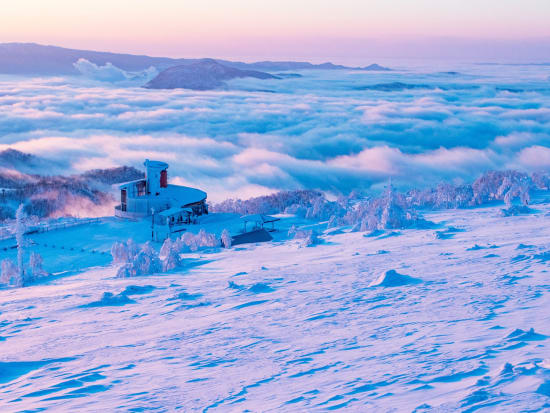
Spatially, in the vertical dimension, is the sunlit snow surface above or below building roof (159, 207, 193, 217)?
above

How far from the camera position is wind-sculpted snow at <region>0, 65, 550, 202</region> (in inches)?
4326

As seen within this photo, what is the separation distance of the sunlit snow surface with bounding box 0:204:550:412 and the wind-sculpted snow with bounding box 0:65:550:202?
68.0 meters

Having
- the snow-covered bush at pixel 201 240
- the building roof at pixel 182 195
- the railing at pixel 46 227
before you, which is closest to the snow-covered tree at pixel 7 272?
the snow-covered bush at pixel 201 240

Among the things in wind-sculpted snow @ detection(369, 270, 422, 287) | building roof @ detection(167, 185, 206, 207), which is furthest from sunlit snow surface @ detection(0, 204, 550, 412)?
building roof @ detection(167, 185, 206, 207)

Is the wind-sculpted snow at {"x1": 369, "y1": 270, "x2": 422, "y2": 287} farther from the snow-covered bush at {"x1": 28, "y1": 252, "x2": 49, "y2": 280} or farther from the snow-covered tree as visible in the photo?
the snow-covered tree

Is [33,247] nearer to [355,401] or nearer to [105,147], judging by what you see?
[355,401]

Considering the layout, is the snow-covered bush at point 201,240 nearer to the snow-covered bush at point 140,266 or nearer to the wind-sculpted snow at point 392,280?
the snow-covered bush at point 140,266

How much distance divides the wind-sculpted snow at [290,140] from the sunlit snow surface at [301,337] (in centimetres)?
6797

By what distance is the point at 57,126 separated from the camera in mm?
156125

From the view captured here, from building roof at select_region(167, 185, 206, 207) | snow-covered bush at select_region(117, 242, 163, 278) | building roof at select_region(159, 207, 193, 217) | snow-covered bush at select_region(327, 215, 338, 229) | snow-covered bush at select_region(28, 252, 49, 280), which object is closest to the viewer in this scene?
snow-covered bush at select_region(117, 242, 163, 278)

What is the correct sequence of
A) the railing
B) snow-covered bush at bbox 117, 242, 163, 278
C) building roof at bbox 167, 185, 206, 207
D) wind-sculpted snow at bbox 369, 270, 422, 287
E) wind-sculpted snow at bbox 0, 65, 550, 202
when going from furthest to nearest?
wind-sculpted snow at bbox 0, 65, 550, 202 → building roof at bbox 167, 185, 206, 207 → the railing → snow-covered bush at bbox 117, 242, 163, 278 → wind-sculpted snow at bbox 369, 270, 422, 287

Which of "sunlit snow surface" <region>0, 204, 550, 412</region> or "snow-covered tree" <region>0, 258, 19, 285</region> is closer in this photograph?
"sunlit snow surface" <region>0, 204, 550, 412</region>

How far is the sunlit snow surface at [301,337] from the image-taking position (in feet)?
23.8

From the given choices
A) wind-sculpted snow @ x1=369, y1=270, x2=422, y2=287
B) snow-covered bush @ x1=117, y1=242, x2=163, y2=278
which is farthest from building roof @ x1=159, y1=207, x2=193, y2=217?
wind-sculpted snow @ x1=369, y1=270, x2=422, y2=287
